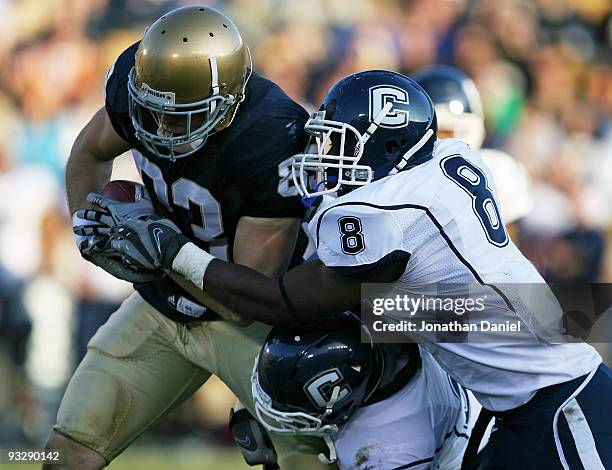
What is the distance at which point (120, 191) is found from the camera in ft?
10.8

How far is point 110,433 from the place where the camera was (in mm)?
3340

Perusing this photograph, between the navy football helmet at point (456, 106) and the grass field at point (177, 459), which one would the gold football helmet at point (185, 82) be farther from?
the grass field at point (177, 459)

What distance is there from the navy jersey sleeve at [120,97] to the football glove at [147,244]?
1.25 ft

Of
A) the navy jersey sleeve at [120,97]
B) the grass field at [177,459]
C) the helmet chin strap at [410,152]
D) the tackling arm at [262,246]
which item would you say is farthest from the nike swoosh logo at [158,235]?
the grass field at [177,459]

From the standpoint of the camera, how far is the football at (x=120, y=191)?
10.7 ft

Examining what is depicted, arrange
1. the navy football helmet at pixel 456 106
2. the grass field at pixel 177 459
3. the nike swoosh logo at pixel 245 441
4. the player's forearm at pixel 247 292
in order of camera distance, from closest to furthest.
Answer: the player's forearm at pixel 247 292 → the nike swoosh logo at pixel 245 441 → the navy football helmet at pixel 456 106 → the grass field at pixel 177 459

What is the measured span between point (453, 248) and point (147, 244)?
866mm

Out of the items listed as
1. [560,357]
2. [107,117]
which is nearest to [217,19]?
[107,117]

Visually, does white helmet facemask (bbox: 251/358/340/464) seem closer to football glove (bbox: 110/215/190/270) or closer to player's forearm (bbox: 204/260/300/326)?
player's forearm (bbox: 204/260/300/326)

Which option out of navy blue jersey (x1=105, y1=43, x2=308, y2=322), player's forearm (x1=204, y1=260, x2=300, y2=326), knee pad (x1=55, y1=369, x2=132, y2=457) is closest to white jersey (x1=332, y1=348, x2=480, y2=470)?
player's forearm (x1=204, y1=260, x2=300, y2=326)

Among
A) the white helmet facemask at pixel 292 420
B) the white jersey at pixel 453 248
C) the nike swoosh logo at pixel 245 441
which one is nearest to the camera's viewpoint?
the white jersey at pixel 453 248

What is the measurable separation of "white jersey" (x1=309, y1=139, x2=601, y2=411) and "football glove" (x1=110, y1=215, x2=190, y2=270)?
428mm

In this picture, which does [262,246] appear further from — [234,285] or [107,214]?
[107,214]

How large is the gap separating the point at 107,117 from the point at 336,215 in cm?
103
